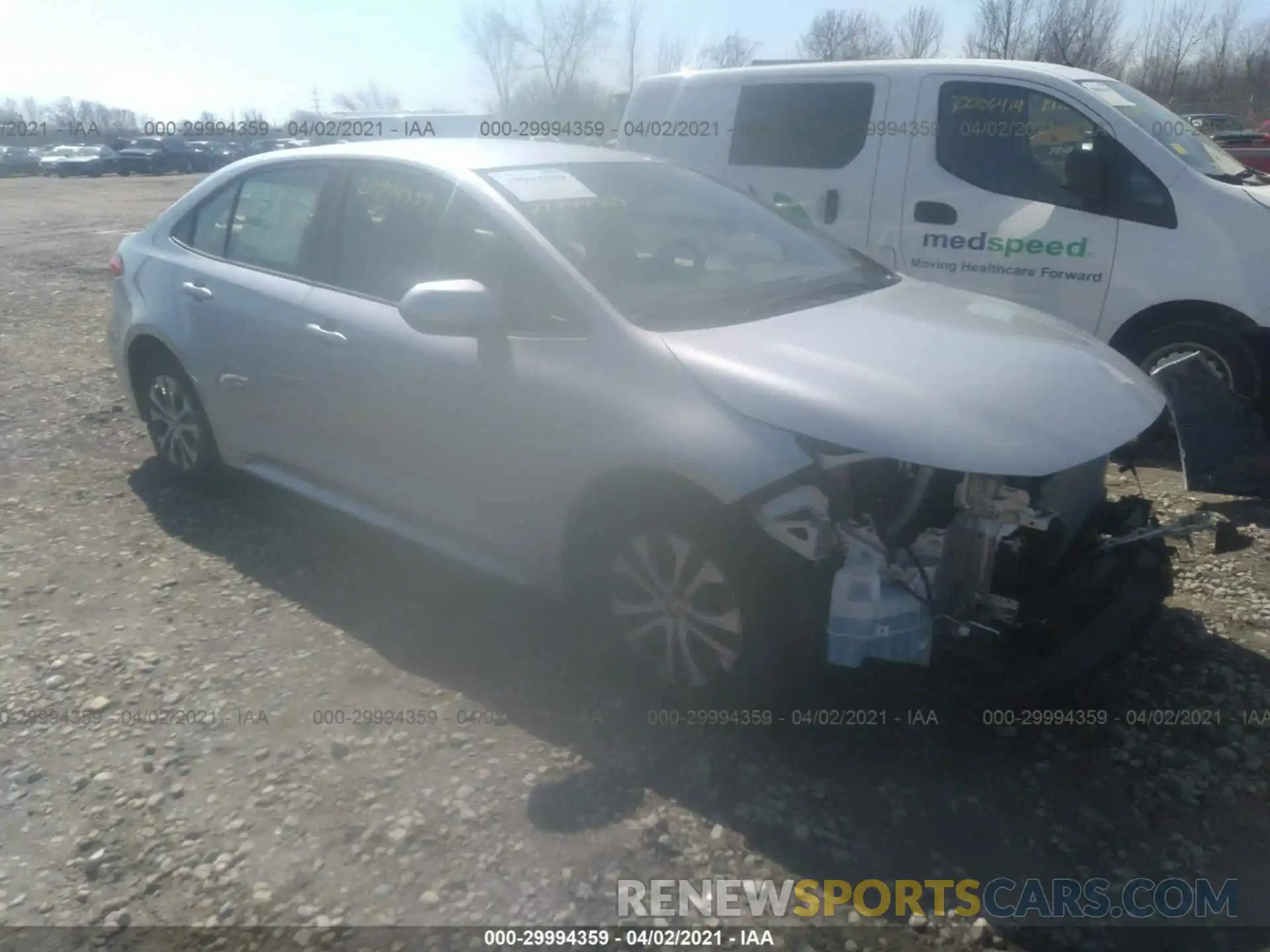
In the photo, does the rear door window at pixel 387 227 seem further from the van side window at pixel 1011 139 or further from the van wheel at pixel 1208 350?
the van wheel at pixel 1208 350

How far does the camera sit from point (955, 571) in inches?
116

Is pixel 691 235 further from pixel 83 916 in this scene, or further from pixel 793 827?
pixel 83 916

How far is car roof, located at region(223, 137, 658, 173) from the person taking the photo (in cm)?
377

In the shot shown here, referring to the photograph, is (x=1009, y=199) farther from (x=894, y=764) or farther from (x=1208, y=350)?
(x=894, y=764)

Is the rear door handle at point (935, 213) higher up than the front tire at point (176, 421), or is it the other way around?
the rear door handle at point (935, 213)

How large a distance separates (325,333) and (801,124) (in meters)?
3.94

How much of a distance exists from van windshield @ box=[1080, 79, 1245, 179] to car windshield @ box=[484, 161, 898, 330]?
2519 mm

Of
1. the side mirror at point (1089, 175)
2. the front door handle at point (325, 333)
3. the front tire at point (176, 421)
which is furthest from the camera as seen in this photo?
the side mirror at point (1089, 175)

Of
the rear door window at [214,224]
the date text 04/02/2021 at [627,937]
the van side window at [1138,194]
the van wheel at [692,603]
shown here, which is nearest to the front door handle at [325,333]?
the rear door window at [214,224]

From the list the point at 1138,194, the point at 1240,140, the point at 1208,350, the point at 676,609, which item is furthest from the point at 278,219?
the point at 1240,140

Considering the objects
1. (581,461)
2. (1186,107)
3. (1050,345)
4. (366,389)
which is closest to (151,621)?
(366,389)

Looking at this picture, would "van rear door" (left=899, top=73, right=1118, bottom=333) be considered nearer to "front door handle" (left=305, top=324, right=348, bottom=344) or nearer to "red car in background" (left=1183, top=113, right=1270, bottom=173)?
"red car in background" (left=1183, top=113, right=1270, bottom=173)

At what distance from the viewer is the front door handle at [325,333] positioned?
12.7 ft

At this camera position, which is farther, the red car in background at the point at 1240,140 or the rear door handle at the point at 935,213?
the red car in background at the point at 1240,140
